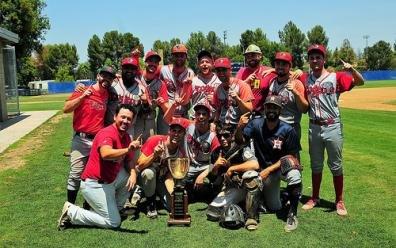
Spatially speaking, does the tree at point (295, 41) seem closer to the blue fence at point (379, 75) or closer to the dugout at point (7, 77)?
the blue fence at point (379, 75)

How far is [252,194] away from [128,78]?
2.40 meters

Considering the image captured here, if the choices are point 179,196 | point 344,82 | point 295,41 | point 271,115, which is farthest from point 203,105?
point 295,41

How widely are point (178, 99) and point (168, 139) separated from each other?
0.87 m

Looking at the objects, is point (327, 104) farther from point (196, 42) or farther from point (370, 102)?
point (196, 42)

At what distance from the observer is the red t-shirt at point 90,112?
19.6 feet

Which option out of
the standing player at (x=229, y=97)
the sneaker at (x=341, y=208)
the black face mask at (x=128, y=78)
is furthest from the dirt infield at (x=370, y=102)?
the black face mask at (x=128, y=78)

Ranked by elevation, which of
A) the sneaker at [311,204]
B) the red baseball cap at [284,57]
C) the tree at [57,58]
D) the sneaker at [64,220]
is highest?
the tree at [57,58]

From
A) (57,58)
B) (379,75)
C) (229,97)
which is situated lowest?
(379,75)

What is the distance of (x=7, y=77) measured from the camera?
798 inches

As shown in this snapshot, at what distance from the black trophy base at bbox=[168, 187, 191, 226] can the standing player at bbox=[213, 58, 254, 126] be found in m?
1.29

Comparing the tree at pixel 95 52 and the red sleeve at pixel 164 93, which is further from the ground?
Result: the tree at pixel 95 52

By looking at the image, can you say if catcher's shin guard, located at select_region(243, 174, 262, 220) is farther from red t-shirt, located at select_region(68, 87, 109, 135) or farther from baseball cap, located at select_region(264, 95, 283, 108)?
red t-shirt, located at select_region(68, 87, 109, 135)

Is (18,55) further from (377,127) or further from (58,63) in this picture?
(58,63)

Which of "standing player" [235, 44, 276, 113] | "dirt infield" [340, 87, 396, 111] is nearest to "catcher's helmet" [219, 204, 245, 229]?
"standing player" [235, 44, 276, 113]
